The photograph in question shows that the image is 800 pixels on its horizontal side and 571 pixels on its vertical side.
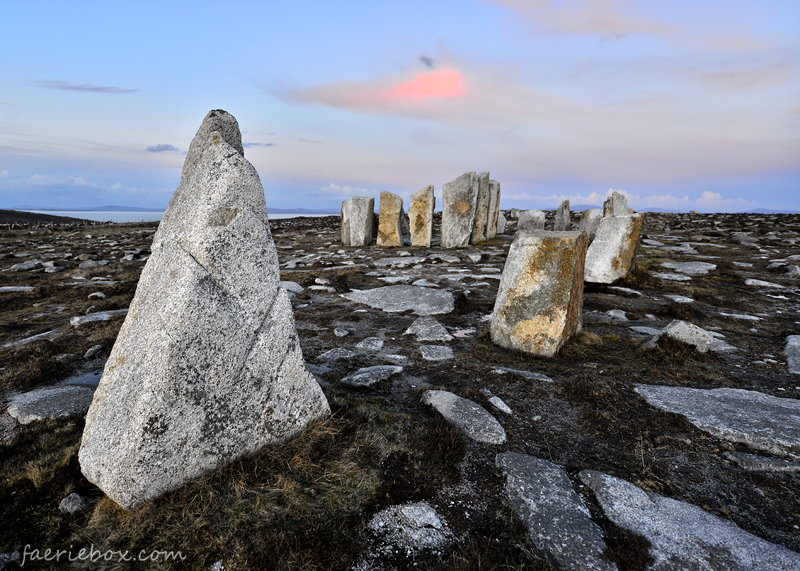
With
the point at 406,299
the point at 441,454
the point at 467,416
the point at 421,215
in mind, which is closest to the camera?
the point at 441,454

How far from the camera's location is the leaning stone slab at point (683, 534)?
2269 mm

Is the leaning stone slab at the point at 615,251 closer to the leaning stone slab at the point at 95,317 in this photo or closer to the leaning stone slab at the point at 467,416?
the leaning stone slab at the point at 467,416

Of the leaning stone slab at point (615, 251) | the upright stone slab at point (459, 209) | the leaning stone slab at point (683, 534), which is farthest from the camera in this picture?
the upright stone slab at point (459, 209)

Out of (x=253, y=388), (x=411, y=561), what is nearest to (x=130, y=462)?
(x=253, y=388)

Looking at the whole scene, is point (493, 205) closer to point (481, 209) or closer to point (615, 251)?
point (481, 209)

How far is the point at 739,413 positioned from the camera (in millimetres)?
3803

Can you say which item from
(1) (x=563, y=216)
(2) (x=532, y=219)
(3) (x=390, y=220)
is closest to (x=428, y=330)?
(3) (x=390, y=220)

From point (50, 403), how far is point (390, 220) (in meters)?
14.7

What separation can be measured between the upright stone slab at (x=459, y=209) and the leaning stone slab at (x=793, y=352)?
11.7 metres

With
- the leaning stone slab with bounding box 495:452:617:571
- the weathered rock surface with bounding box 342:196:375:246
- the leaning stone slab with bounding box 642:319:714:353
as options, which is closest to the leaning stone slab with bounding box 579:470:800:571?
the leaning stone slab with bounding box 495:452:617:571

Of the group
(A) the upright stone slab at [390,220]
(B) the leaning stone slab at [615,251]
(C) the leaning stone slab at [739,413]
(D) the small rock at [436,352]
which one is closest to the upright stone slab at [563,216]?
(A) the upright stone slab at [390,220]

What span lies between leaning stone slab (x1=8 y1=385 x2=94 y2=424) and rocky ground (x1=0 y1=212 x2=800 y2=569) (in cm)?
8

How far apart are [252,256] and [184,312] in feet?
1.97

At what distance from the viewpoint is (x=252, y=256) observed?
299 cm
